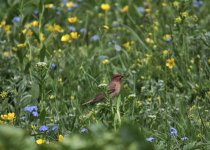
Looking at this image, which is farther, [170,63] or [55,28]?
[55,28]

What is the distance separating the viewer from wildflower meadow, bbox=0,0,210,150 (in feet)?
14.4

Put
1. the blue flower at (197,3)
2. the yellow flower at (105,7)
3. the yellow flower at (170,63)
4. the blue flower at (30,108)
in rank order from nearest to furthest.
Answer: the blue flower at (30,108) → the yellow flower at (170,63) → the yellow flower at (105,7) → the blue flower at (197,3)

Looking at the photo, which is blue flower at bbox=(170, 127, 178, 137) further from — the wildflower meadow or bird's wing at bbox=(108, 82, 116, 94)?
bird's wing at bbox=(108, 82, 116, 94)

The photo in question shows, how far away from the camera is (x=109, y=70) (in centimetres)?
565

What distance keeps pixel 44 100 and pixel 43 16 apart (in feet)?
3.79

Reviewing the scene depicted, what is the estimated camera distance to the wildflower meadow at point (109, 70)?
440 cm

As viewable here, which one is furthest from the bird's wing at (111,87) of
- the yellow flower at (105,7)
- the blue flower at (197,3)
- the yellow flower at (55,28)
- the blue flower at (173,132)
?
the blue flower at (197,3)

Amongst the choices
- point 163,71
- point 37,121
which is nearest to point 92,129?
point 37,121

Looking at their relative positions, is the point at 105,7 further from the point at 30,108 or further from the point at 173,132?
the point at 173,132

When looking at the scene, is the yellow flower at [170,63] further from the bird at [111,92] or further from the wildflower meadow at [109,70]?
the bird at [111,92]

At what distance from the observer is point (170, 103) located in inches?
198

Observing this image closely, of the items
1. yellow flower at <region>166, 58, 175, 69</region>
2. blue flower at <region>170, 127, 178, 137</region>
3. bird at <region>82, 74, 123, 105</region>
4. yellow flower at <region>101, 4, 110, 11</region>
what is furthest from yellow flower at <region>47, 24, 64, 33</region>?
blue flower at <region>170, 127, 178, 137</region>

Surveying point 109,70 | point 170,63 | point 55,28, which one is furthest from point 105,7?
point 170,63

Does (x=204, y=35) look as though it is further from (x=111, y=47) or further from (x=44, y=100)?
(x=44, y=100)
